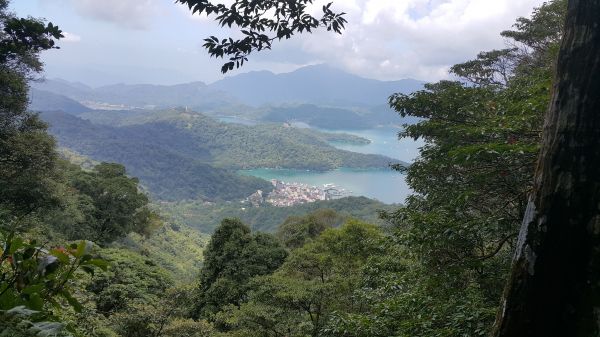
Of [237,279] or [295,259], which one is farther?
[237,279]

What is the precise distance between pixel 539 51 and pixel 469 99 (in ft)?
22.1

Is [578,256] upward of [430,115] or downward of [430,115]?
downward

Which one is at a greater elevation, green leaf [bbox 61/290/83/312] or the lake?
green leaf [bbox 61/290/83/312]

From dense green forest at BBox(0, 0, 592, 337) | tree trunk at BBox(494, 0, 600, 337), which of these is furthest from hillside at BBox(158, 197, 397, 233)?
tree trunk at BBox(494, 0, 600, 337)

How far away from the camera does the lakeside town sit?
66219 millimetres

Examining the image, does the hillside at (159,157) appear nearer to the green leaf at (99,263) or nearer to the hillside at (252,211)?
the hillside at (252,211)

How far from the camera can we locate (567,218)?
4.21 feet

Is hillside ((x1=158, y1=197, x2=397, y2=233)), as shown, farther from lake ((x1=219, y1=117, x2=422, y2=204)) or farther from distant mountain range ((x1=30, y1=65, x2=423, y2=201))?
lake ((x1=219, y1=117, x2=422, y2=204))

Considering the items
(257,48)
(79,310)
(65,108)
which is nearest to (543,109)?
(257,48)

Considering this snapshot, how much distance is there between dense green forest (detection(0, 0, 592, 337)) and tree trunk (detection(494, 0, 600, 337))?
1.35 metres

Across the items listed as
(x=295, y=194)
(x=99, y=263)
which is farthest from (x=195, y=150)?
(x=99, y=263)

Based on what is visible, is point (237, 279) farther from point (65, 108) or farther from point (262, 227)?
point (65, 108)

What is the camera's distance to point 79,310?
1222 millimetres

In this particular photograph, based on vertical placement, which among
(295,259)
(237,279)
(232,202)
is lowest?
(232,202)
